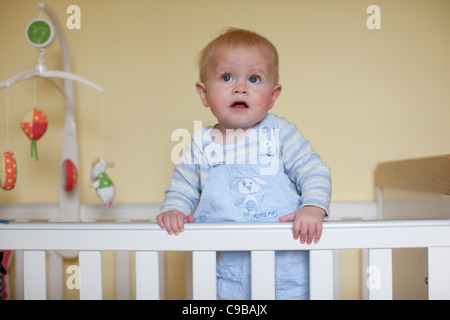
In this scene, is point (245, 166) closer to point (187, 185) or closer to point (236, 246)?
point (187, 185)

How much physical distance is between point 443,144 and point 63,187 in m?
1.17

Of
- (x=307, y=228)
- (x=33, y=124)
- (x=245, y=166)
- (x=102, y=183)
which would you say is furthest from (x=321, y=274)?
(x=33, y=124)

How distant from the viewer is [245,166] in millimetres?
950

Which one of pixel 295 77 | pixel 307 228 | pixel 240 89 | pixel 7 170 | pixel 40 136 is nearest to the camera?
pixel 307 228

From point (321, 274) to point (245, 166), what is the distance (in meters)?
0.29

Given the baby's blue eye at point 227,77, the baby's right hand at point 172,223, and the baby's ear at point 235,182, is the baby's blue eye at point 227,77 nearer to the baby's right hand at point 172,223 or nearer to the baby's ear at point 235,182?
the baby's ear at point 235,182

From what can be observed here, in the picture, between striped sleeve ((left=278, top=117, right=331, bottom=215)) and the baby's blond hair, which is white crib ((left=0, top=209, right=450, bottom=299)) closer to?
striped sleeve ((left=278, top=117, right=331, bottom=215))

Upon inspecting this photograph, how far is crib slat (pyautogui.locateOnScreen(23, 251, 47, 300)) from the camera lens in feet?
2.47

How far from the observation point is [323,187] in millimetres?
866

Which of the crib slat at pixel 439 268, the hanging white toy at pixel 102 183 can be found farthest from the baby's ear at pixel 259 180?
the hanging white toy at pixel 102 183

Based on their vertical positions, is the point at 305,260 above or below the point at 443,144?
below
